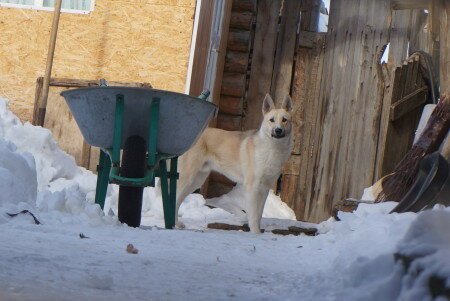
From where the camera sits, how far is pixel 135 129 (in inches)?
269

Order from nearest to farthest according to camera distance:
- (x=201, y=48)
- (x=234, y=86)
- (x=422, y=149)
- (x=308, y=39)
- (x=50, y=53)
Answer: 1. (x=422, y=149)
2. (x=50, y=53)
3. (x=201, y=48)
4. (x=308, y=39)
5. (x=234, y=86)

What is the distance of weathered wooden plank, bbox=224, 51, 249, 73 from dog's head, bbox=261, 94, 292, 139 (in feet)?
7.76

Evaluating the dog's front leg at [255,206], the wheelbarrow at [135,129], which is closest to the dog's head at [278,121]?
the dog's front leg at [255,206]

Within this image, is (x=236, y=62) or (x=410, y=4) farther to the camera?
(x=236, y=62)

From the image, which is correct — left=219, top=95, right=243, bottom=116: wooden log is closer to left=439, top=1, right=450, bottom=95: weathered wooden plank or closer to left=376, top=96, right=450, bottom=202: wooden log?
left=376, top=96, right=450, bottom=202: wooden log

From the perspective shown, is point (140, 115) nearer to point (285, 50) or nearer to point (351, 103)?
point (351, 103)

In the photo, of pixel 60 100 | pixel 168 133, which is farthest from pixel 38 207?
pixel 60 100

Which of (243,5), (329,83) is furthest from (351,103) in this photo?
(243,5)

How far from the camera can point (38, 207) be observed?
6.22 metres

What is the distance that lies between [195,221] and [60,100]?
2559 millimetres

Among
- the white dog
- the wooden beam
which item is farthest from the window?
the wooden beam

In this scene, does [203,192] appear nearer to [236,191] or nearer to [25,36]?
[236,191]

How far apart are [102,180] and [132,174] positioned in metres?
0.53

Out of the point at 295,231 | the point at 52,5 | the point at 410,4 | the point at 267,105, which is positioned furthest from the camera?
the point at 52,5
